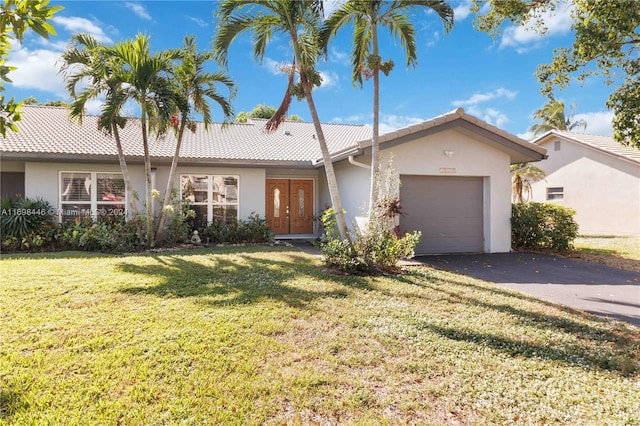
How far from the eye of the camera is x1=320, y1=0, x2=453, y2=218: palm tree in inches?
313

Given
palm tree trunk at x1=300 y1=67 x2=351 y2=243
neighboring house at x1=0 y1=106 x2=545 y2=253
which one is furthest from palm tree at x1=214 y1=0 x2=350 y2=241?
neighboring house at x1=0 y1=106 x2=545 y2=253

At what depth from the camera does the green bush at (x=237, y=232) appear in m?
13.2

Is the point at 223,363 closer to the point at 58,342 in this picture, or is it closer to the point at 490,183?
the point at 58,342

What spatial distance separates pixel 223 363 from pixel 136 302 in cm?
271

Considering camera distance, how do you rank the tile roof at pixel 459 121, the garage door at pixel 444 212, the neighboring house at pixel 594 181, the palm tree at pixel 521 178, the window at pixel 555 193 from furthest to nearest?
the window at pixel 555 193 → the palm tree at pixel 521 178 → the neighboring house at pixel 594 181 → the garage door at pixel 444 212 → the tile roof at pixel 459 121

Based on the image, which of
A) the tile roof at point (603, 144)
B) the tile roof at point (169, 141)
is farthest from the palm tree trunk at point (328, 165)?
the tile roof at point (603, 144)

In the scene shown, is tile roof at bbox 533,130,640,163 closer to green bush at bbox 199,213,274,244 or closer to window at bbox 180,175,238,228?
green bush at bbox 199,213,274,244

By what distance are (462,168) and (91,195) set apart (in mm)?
12571

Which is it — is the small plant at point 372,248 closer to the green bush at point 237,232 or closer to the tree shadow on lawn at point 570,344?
the tree shadow on lawn at point 570,344

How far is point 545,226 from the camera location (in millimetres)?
12203

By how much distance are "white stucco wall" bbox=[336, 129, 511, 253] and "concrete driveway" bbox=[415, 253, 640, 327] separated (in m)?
0.99

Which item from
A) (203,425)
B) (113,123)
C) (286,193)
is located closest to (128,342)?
(203,425)

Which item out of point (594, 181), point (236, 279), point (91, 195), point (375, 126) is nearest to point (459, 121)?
point (375, 126)

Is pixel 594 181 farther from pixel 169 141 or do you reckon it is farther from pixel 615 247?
pixel 169 141
